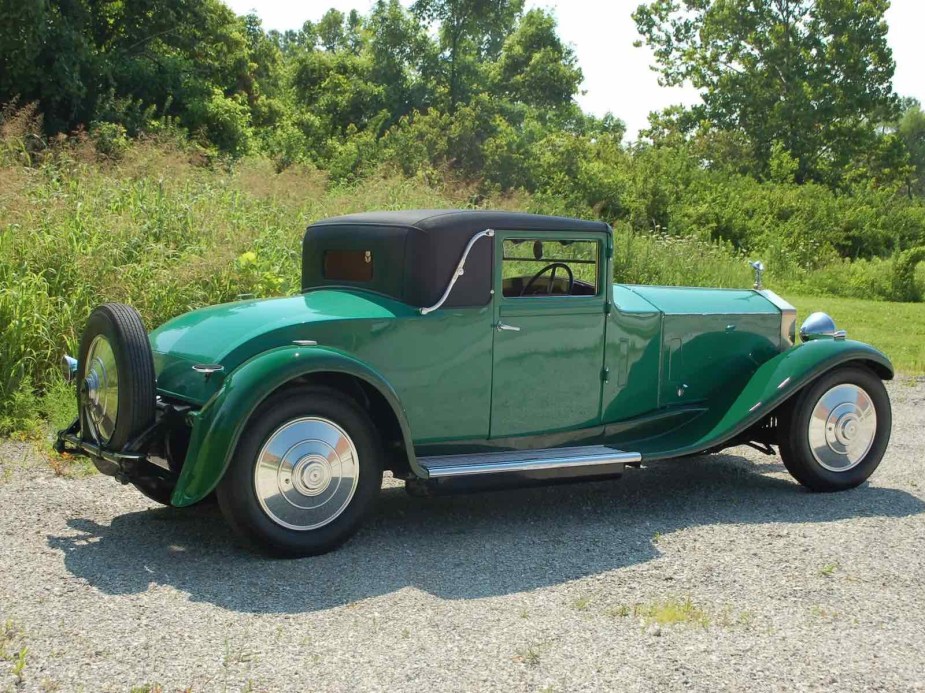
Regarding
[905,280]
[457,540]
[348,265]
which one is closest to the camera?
[457,540]

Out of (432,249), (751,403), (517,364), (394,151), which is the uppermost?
(394,151)

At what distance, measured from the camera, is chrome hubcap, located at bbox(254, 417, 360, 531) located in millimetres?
4559

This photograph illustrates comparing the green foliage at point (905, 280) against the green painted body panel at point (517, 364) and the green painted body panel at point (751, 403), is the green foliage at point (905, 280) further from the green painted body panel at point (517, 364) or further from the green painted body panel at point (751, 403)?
the green painted body panel at point (751, 403)

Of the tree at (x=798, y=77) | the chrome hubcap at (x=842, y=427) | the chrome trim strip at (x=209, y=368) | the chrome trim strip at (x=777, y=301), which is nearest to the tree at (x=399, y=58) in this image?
the tree at (x=798, y=77)

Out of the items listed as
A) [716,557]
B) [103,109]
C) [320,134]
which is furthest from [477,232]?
[320,134]

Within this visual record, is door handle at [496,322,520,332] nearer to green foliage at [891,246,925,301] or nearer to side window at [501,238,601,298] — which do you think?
side window at [501,238,601,298]

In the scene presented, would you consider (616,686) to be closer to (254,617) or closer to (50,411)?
(254,617)

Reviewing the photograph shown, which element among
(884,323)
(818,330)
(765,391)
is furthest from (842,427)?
(884,323)

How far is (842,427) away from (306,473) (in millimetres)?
3347

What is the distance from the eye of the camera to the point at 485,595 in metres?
4.27

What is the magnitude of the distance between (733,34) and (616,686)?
36.9 metres

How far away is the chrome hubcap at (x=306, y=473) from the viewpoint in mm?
4559

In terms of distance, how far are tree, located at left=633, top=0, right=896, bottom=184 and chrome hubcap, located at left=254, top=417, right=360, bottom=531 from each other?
32385 millimetres

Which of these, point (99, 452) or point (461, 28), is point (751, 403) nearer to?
point (99, 452)
